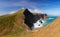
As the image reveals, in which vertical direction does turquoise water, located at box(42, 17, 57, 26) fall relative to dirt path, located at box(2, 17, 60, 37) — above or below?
above

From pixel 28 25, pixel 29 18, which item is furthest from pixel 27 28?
pixel 29 18

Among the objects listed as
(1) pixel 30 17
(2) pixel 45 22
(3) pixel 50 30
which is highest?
(1) pixel 30 17

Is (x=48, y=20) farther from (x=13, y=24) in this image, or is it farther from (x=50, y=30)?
(x=13, y=24)

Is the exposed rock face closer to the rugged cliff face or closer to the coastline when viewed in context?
the rugged cliff face

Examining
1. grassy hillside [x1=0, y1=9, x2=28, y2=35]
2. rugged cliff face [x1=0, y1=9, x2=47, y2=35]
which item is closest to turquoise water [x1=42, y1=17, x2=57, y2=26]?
rugged cliff face [x1=0, y1=9, x2=47, y2=35]

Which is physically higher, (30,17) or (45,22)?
(30,17)

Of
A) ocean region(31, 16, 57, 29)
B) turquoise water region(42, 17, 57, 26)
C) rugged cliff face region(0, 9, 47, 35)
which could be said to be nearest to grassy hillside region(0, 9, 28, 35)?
rugged cliff face region(0, 9, 47, 35)

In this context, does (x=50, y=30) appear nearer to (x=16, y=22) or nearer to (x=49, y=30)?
(x=49, y=30)

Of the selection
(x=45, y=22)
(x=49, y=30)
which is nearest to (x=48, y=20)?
(x=45, y=22)
